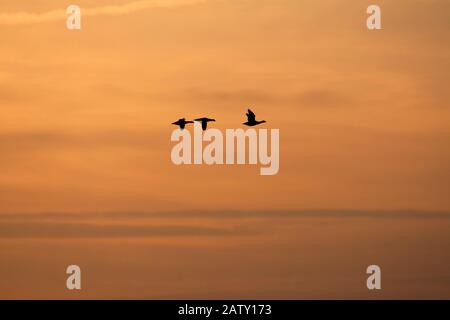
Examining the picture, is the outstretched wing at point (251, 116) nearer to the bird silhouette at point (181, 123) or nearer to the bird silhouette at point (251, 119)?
the bird silhouette at point (251, 119)

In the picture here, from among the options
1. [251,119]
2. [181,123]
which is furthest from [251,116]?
[181,123]

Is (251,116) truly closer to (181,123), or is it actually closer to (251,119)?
(251,119)

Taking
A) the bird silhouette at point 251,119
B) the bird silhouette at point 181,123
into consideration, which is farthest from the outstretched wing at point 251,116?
the bird silhouette at point 181,123

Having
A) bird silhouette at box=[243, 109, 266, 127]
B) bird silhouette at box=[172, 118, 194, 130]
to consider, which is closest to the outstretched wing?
bird silhouette at box=[243, 109, 266, 127]

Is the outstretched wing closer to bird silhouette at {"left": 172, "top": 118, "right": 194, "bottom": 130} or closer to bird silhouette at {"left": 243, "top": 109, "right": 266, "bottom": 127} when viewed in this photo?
bird silhouette at {"left": 243, "top": 109, "right": 266, "bottom": 127}
